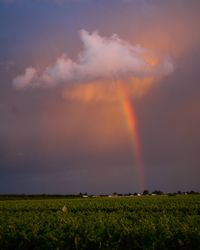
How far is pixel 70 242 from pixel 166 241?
11.6 feet

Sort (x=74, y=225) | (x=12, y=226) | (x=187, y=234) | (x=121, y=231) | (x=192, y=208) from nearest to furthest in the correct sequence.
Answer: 1. (x=187, y=234)
2. (x=121, y=231)
3. (x=74, y=225)
4. (x=12, y=226)
5. (x=192, y=208)

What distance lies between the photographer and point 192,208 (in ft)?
129

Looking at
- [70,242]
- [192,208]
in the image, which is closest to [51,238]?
[70,242]

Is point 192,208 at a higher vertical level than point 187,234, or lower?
higher

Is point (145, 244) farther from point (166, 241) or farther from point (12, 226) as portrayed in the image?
point (12, 226)

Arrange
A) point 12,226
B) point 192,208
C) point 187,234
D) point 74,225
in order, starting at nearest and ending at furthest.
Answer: point 187,234, point 74,225, point 12,226, point 192,208

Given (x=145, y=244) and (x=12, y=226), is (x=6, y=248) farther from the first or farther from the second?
(x=145, y=244)

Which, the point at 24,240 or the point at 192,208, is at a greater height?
the point at 192,208

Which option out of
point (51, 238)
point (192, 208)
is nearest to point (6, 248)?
point (51, 238)

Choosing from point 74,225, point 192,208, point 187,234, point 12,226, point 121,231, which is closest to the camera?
point 187,234

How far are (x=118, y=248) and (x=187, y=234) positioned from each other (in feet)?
7.88

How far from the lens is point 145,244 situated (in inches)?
631

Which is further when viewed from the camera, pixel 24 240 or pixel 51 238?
pixel 24 240

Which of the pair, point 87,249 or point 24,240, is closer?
point 87,249
